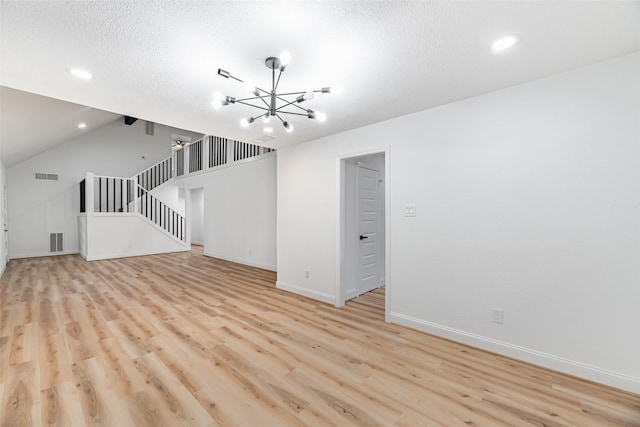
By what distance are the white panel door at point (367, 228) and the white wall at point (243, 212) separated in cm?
239

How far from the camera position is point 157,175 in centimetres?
980

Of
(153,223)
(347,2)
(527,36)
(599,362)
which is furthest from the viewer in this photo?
(153,223)

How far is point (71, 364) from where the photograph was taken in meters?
2.34

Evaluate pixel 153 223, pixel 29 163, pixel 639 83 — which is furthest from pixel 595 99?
pixel 29 163

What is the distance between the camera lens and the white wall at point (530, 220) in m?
2.07

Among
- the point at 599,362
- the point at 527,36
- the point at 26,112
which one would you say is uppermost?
the point at 26,112

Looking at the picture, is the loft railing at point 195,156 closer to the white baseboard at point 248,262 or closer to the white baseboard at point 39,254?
the white baseboard at point 248,262

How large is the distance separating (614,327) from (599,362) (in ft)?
1.04

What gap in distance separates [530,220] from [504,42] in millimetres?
1540

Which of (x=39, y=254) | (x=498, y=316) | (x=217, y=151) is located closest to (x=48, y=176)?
(x=39, y=254)

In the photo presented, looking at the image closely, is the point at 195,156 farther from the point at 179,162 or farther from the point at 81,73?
the point at 81,73

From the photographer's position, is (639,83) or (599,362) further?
(599,362)

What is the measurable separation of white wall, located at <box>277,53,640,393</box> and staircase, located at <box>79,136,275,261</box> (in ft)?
13.3

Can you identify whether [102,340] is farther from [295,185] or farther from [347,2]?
[347,2]
